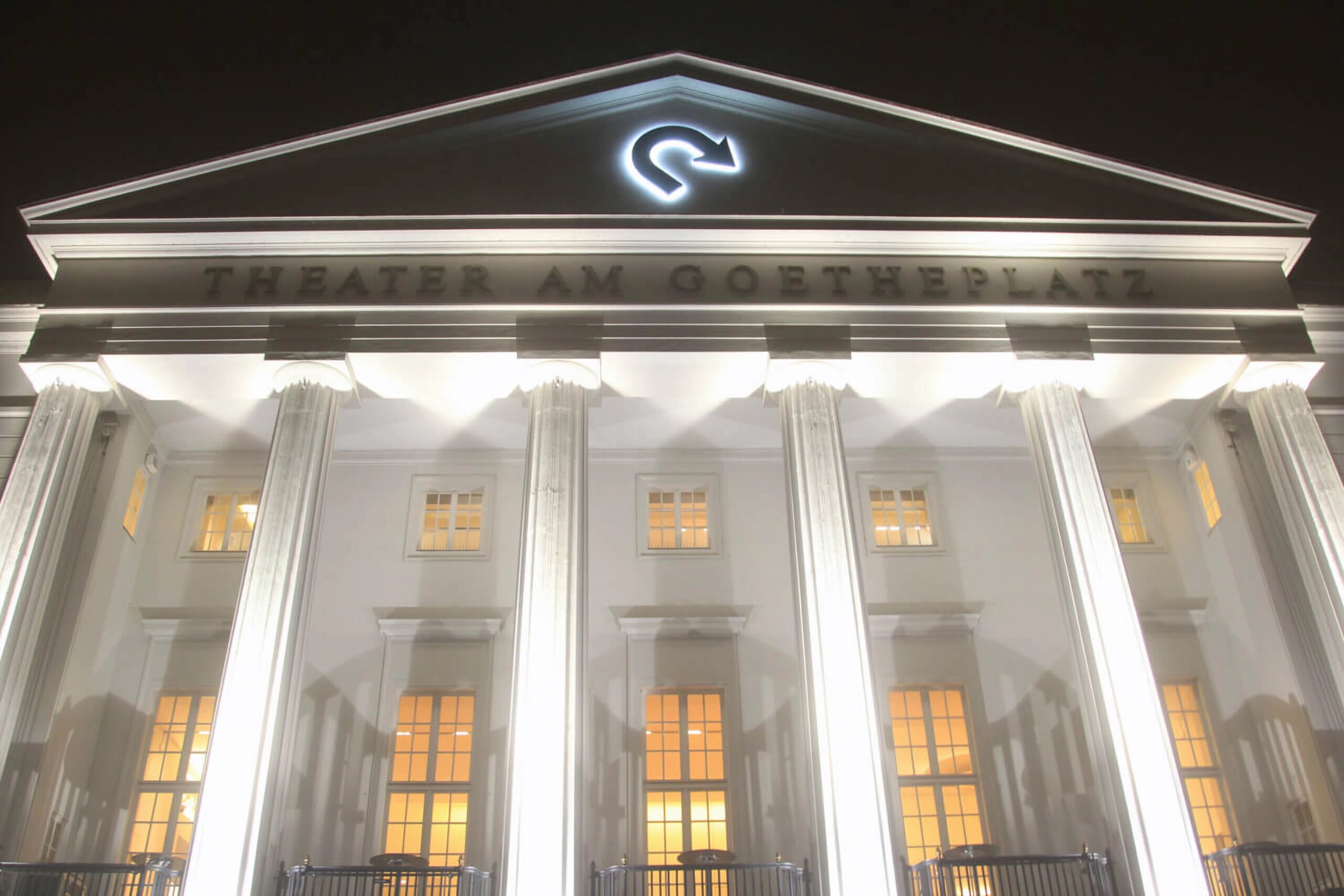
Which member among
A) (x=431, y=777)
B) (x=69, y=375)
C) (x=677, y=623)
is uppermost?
(x=69, y=375)

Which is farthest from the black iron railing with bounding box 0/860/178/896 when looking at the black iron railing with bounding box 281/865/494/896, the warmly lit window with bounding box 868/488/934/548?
the warmly lit window with bounding box 868/488/934/548

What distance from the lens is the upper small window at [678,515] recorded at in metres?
21.2

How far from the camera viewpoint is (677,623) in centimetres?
2016

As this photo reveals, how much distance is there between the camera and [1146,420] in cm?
2133

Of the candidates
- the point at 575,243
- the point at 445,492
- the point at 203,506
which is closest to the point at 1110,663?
the point at 575,243

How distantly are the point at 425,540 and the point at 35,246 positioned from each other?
815 cm

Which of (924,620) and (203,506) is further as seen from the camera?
(203,506)

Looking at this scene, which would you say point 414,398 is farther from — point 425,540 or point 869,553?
point 869,553

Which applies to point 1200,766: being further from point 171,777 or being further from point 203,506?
point 203,506

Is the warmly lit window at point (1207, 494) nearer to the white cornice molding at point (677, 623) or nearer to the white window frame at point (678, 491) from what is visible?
the white cornice molding at point (677, 623)

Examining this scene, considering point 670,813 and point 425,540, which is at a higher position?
point 425,540

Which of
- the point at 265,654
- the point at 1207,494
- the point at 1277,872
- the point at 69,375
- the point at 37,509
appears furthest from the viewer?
the point at 1207,494

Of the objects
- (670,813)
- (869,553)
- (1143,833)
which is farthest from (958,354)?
(670,813)

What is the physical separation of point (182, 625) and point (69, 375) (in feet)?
16.4
